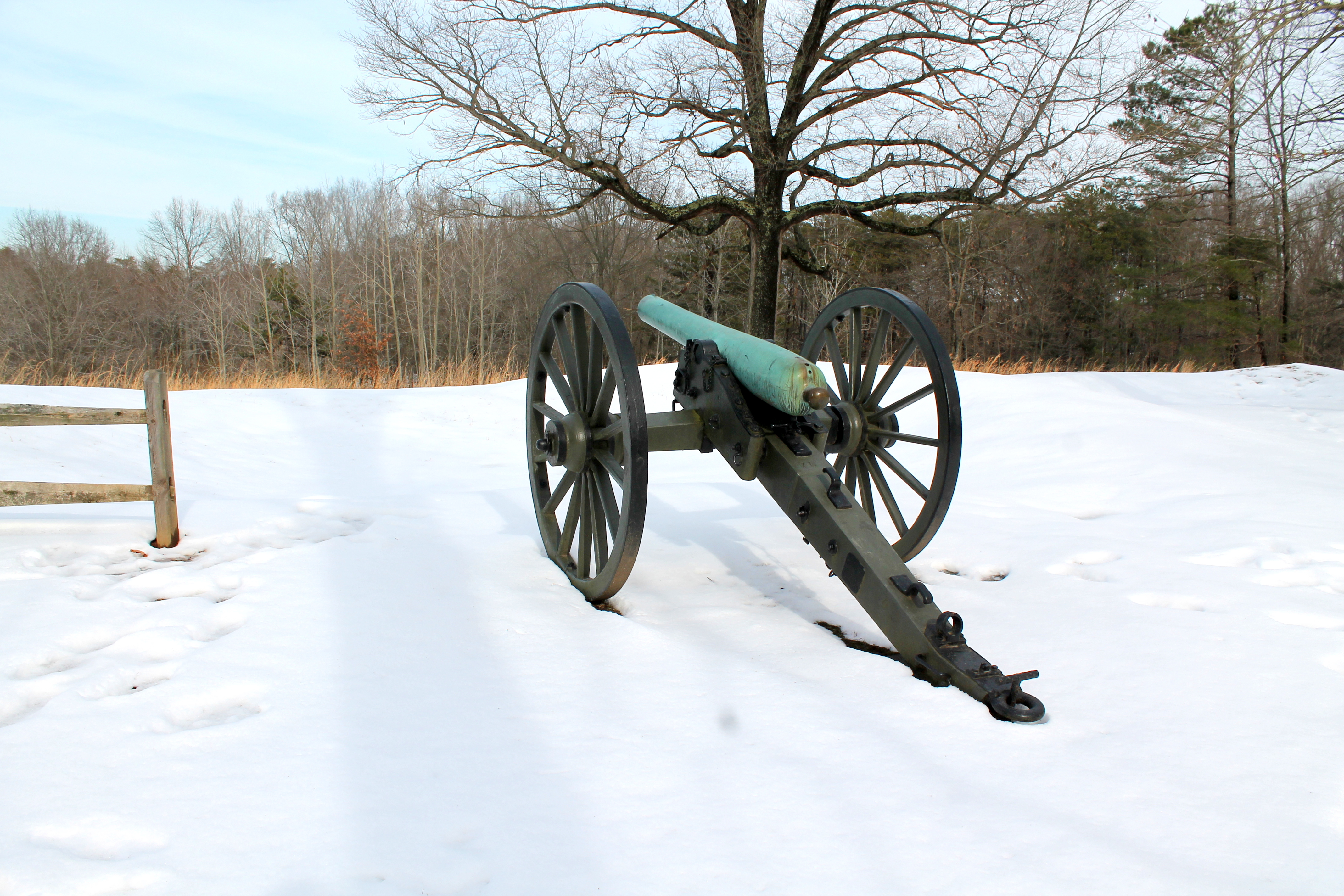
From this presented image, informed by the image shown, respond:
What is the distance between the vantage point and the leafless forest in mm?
12633

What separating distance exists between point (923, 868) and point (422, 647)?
66.7 inches

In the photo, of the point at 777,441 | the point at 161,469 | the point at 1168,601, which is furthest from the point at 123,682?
the point at 1168,601

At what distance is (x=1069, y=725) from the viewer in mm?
2174

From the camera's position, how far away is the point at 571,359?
Answer: 128 inches

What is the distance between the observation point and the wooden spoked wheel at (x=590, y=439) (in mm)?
2604

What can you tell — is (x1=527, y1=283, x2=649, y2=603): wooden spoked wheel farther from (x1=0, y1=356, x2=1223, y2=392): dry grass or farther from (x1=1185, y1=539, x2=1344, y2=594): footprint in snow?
(x1=0, y1=356, x2=1223, y2=392): dry grass

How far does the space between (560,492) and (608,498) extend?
478 millimetres

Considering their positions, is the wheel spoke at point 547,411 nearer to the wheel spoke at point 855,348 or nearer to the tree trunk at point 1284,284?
the wheel spoke at point 855,348

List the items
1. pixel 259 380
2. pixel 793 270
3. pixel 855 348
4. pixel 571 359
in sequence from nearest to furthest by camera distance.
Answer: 1. pixel 571 359
2. pixel 855 348
3. pixel 259 380
4. pixel 793 270

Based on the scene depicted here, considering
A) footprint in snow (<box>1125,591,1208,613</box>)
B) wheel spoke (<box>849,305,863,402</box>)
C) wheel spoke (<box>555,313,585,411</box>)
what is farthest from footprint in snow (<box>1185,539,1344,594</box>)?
wheel spoke (<box>555,313,585,411</box>)

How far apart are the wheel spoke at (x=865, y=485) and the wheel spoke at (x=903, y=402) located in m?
0.26

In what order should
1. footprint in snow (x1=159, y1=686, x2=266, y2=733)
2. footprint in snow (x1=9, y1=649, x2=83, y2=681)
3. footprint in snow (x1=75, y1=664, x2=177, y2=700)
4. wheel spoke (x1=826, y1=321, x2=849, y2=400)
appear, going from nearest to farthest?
1. footprint in snow (x1=159, y1=686, x2=266, y2=733)
2. footprint in snow (x1=75, y1=664, x2=177, y2=700)
3. footprint in snow (x1=9, y1=649, x2=83, y2=681)
4. wheel spoke (x1=826, y1=321, x2=849, y2=400)

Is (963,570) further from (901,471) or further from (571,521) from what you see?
(571,521)

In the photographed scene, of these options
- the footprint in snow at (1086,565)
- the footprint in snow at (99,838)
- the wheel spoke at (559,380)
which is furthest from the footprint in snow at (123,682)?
the footprint in snow at (1086,565)
